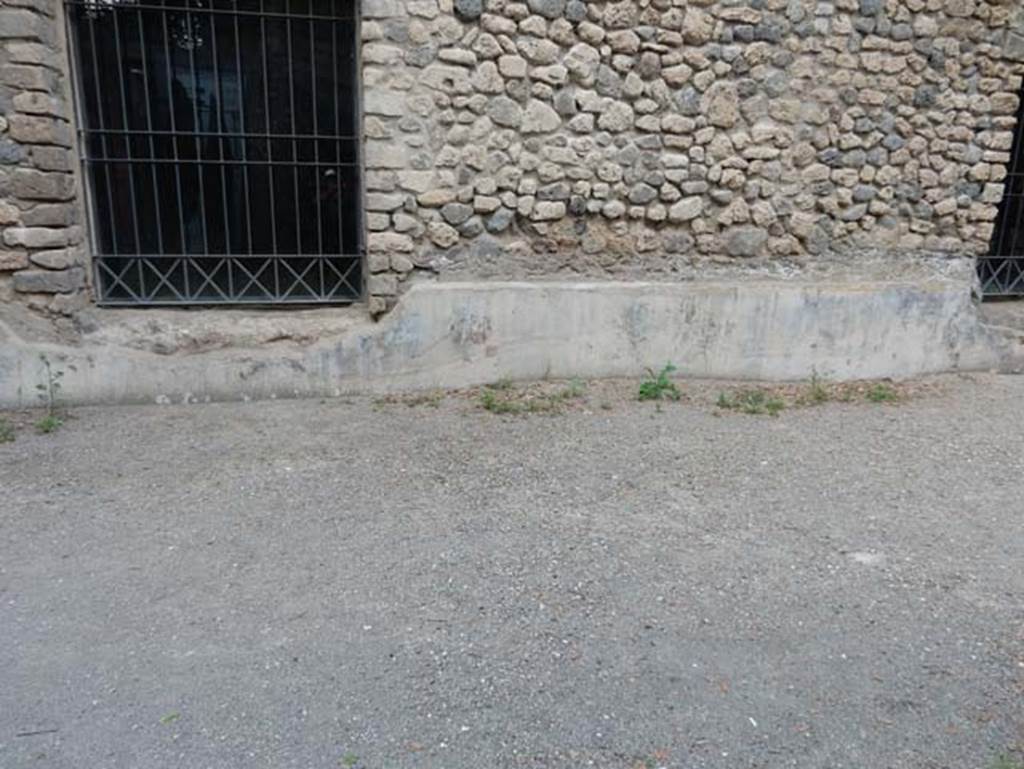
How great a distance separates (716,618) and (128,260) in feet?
13.1

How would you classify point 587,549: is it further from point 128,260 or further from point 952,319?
point 952,319

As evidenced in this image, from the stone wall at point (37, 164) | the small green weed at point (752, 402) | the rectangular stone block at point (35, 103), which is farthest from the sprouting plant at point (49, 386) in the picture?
the small green weed at point (752, 402)

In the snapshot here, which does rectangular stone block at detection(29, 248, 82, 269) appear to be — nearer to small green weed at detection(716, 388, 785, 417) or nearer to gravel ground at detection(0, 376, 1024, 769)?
gravel ground at detection(0, 376, 1024, 769)

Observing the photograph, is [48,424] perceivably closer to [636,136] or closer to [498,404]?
[498,404]

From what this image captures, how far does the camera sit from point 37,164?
4086mm

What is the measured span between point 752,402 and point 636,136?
1.89 m

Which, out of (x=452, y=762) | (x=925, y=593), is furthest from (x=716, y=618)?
(x=452, y=762)

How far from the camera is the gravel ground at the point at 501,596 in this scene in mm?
1980

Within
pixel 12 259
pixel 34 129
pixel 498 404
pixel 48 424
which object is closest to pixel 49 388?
pixel 48 424

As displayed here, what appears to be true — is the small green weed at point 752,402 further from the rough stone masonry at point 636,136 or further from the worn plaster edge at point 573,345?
the rough stone masonry at point 636,136

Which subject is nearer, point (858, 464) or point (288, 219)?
point (858, 464)

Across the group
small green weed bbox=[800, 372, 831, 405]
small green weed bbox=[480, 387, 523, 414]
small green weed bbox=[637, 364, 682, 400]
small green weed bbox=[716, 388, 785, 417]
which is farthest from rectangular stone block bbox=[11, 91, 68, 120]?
small green weed bbox=[800, 372, 831, 405]

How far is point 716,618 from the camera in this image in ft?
8.24

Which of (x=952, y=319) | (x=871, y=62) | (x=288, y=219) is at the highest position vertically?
(x=871, y=62)
